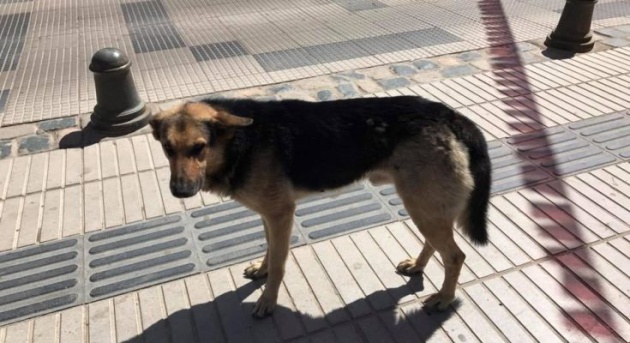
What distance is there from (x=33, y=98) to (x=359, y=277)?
5289 millimetres

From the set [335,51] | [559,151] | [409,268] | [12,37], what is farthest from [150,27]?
[409,268]

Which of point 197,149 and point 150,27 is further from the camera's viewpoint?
point 150,27

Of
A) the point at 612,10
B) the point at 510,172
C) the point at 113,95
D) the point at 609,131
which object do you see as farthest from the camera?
the point at 612,10

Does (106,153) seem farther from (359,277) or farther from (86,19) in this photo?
(86,19)

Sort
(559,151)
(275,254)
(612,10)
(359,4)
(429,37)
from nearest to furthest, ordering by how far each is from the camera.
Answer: (275,254) < (559,151) < (429,37) < (612,10) < (359,4)

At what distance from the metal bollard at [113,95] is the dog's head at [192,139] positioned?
9.12ft

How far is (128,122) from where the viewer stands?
18.3 feet

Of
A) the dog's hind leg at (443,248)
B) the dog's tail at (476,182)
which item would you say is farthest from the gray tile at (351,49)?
the dog's hind leg at (443,248)

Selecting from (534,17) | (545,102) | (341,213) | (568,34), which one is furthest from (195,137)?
(534,17)

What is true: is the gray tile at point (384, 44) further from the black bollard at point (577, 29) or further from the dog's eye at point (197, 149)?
the dog's eye at point (197, 149)

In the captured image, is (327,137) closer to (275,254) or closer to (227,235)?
(275,254)

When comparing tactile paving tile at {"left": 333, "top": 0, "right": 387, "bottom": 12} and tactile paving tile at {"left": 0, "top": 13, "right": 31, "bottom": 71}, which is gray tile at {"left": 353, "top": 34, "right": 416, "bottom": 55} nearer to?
tactile paving tile at {"left": 333, "top": 0, "right": 387, "bottom": 12}

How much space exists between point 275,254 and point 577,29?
6.42 meters

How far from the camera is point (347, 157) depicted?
3166mm
